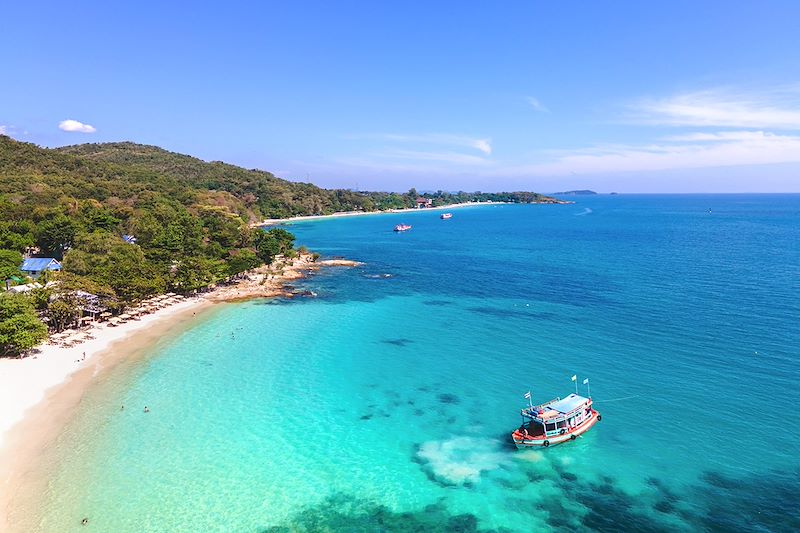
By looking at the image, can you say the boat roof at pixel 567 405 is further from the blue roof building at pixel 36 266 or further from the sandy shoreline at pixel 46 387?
the blue roof building at pixel 36 266

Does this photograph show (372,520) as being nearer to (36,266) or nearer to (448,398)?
(448,398)

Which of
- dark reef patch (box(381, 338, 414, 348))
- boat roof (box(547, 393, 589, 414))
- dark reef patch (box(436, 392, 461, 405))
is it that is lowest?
dark reef patch (box(436, 392, 461, 405))

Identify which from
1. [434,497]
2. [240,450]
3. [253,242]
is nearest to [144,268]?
[253,242]

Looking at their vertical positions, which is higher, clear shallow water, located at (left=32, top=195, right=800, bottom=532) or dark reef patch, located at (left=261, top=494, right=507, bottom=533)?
clear shallow water, located at (left=32, top=195, right=800, bottom=532)

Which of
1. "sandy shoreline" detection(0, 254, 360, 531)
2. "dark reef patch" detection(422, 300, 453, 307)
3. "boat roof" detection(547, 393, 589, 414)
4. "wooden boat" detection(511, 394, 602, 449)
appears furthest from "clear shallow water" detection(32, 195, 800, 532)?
"boat roof" detection(547, 393, 589, 414)

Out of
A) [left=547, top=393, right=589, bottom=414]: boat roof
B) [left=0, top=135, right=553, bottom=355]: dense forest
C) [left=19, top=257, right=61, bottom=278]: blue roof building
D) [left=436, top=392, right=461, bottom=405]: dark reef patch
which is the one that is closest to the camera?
[left=547, top=393, right=589, bottom=414]: boat roof

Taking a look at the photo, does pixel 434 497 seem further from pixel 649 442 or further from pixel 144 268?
pixel 144 268

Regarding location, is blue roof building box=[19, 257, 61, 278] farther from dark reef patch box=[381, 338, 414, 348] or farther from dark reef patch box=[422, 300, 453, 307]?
dark reef patch box=[422, 300, 453, 307]

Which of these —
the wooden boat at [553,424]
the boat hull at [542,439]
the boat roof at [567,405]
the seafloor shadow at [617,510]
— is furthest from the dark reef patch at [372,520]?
the boat roof at [567,405]
